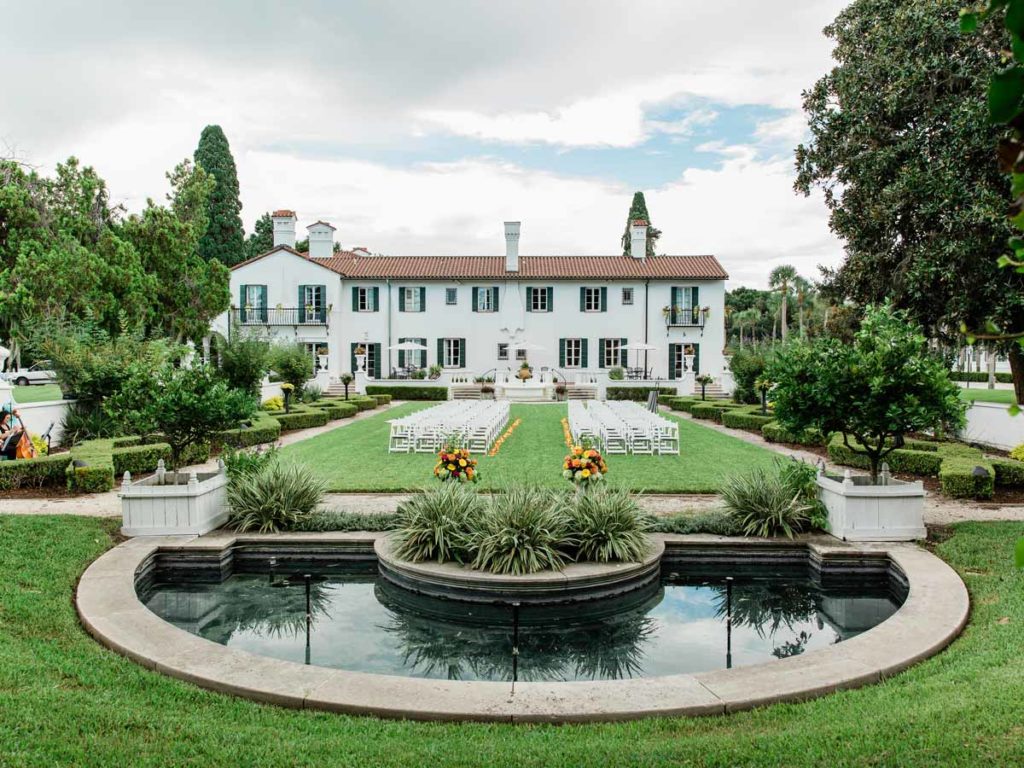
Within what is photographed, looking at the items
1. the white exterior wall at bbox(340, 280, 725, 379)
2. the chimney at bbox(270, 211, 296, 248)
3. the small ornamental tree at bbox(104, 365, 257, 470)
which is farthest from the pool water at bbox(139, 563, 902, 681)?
the chimney at bbox(270, 211, 296, 248)

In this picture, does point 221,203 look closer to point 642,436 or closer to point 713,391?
point 713,391

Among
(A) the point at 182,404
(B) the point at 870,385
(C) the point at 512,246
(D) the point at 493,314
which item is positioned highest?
(C) the point at 512,246

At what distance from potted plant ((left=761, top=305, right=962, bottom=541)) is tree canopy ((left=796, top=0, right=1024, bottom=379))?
8805 millimetres

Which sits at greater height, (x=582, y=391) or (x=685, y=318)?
(x=685, y=318)

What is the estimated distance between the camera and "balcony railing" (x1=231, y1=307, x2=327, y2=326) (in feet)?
124

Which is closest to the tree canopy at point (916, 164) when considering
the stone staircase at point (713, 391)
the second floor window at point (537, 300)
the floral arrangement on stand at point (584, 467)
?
Answer: the floral arrangement on stand at point (584, 467)

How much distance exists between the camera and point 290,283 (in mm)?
37812

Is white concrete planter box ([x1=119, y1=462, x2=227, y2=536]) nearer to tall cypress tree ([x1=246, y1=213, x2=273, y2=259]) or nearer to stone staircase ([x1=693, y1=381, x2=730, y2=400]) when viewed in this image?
stone staircase ([x1=693, y1=381, x2=730, y2=400])

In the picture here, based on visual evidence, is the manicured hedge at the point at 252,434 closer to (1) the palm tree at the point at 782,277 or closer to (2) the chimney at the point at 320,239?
(2) the chimney at the point at 320,239

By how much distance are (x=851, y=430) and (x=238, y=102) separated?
11.3 metres

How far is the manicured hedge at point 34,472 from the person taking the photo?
37.1 feet

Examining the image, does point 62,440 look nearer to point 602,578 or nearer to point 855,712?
point 602,578

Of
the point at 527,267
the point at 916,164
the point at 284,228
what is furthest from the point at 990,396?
the point at 284,228

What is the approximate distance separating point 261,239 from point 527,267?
25972 millimetres
